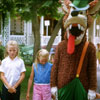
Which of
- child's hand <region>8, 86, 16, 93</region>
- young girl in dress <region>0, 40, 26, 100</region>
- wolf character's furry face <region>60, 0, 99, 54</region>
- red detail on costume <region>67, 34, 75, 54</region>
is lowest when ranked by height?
child's hand <region>8, 86, 16, 93</region>

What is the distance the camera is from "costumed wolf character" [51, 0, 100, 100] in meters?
3.48

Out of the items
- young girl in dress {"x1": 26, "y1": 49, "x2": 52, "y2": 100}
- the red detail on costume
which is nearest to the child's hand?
young girl in dress {"x1": 26, "y1": 49, "x2": 52, "y2": 100}

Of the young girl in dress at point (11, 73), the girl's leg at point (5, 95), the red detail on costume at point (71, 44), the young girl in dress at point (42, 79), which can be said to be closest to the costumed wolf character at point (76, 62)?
the red detail on costume at point (71, 44)

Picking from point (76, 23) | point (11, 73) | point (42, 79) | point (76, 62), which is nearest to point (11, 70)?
point (11, 73)

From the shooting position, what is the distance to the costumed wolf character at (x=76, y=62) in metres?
3.48

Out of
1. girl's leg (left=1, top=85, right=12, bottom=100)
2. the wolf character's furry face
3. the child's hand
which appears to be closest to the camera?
the wolf character's furry face

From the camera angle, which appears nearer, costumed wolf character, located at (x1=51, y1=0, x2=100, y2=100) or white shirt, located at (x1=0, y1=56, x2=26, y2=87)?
costumed wolf character, located at (x1=51, y1=0, x2=100, y2=100)

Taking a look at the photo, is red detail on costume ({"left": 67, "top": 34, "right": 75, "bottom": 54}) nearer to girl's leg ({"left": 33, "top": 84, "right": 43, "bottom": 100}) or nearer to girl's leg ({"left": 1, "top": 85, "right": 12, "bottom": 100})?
girl's leg ({"left": 33, "top": 84, "right": 43, "bottom": 100})

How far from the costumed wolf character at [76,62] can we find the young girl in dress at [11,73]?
0.84m

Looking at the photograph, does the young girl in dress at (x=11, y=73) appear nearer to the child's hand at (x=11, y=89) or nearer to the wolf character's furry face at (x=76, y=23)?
the child's hand at (x=11, y=89)

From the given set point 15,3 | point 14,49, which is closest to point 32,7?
point 15,3

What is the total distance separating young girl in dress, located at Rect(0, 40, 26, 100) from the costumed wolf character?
84 centimetres

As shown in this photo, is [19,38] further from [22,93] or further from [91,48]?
[91,48]

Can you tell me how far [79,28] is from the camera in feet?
11.4
